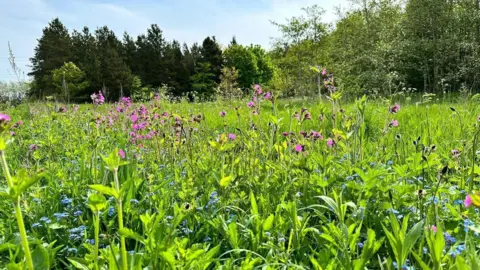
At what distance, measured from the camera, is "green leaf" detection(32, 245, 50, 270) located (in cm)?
98

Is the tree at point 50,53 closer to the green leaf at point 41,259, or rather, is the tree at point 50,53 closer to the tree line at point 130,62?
the tree line at point 130,62

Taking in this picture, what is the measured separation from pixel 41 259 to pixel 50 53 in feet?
173

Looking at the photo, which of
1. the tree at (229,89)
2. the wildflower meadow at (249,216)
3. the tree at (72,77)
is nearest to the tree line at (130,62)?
the tree at (72,77)

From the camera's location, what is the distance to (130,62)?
50281 mm

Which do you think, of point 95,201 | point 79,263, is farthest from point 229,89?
point 95,201

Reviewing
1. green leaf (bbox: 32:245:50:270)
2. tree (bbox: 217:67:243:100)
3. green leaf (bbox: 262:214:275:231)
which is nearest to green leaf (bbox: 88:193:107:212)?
green leaf (bbox: 32:245:50:270)

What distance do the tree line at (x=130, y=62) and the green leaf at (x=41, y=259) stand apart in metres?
40.8

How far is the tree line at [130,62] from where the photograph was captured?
42594 millimetres

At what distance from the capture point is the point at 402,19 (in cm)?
1916

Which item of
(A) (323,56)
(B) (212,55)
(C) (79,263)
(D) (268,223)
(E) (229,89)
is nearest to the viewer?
(C) (79,263)

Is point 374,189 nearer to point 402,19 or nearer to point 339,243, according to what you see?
point 339,243

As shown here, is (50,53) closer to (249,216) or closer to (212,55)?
(212,55)

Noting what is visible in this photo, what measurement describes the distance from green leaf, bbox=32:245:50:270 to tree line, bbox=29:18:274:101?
40839mm

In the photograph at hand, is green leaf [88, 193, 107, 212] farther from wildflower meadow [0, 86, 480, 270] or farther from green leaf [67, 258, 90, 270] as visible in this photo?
green leaf [67, 258, 90, 270]
